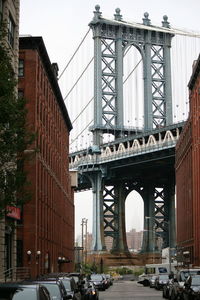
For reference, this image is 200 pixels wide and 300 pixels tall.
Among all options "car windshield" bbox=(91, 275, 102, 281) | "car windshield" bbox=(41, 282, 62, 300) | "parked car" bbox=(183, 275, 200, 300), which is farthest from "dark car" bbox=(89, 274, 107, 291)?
"car windshield" bbox=(41, 282, 62, 300)

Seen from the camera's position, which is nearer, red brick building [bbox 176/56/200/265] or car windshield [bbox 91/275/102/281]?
car windshield [bbox 91/275/102/281]

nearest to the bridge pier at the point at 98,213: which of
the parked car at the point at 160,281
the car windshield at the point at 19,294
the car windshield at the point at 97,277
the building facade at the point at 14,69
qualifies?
the parked car at the point at 160,281

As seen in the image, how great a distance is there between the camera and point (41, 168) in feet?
198

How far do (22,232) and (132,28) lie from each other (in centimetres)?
8881

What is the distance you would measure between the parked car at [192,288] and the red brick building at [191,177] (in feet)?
148

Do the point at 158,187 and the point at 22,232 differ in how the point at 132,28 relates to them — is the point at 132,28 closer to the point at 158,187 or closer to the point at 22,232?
the point at 158,187

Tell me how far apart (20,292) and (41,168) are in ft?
145

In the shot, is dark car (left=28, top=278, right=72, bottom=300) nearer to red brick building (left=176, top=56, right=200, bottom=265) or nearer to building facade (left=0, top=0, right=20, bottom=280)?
building facade (left=0, top=0, right=20, bottom=280)

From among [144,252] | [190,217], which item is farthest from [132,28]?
[190,217]

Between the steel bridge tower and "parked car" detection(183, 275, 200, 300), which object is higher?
the steel bridge tower

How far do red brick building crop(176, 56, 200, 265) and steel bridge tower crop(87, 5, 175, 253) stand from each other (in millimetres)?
24134

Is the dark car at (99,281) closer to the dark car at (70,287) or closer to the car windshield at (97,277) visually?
the car windshield at (97,277)

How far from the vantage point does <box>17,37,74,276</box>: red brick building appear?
179 ft

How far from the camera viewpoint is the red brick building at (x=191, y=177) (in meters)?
78.6
